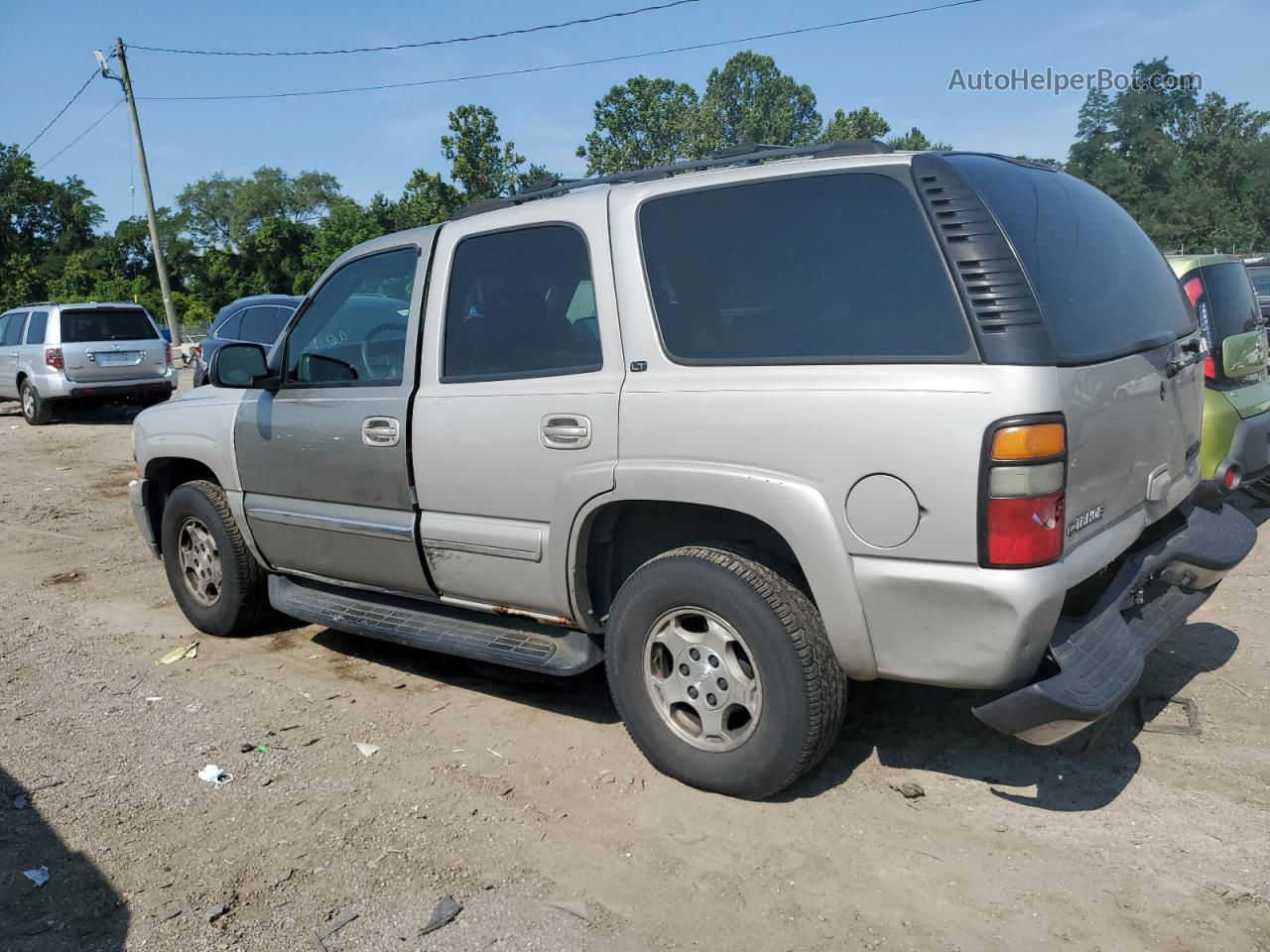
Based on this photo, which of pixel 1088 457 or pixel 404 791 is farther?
pixel 404 791

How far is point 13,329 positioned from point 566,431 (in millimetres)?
16323

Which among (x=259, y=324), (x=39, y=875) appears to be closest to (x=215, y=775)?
(x=39, y=875)

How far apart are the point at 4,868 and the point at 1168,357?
4164 millimetres

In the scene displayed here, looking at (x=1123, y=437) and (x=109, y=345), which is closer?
(x=1123, y=437)

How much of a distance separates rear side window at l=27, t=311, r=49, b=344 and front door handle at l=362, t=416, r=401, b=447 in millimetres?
13653

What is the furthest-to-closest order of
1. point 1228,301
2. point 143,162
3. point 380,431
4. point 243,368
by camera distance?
point 143,162, point 1228,301, point 243,368, point 380,431

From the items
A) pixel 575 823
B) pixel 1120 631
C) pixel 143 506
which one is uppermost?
pixel 143 506

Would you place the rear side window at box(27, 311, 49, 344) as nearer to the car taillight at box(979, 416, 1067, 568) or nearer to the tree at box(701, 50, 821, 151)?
the car taillight at box(979, 416, 1067, 568)

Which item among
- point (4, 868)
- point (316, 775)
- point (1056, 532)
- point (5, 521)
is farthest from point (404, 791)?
point (5, 521)

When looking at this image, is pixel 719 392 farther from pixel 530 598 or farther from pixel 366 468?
pixel 366 468

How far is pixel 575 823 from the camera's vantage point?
3.36 meters

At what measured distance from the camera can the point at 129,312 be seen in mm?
15695

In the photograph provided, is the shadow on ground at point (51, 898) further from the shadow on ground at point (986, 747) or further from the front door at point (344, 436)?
the shadow on ground at point (986, 747)

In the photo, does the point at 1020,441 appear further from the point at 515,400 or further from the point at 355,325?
the point at 355,325
